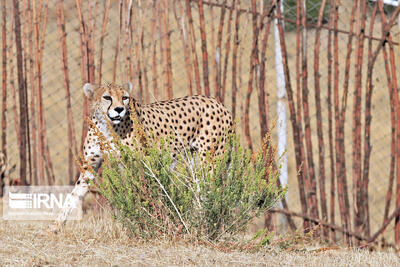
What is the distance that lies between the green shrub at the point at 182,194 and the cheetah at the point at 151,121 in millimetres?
248

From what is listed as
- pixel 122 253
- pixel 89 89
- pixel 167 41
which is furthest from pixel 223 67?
pixel 122 253

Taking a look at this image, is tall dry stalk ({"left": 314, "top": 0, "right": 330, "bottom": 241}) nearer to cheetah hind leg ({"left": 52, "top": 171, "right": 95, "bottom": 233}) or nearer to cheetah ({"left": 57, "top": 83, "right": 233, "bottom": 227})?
cheetah ({"left": 57, "top": 83, "right": 233, "bottom": 227})

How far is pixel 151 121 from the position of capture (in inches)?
131

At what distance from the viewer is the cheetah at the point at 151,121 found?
303 centimetres

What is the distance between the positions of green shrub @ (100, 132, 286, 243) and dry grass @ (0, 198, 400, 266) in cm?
9

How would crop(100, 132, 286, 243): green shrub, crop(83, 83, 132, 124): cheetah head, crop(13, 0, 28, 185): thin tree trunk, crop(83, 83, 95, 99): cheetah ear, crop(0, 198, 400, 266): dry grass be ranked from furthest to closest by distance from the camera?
crop(13, 0, 28, 185): thin tree trunk
crop(83, 83, 95, 99): cheetah ear
crop(83, 83, 132, 124): cheetah head
crop(100, 132, 286, 243): green shrub
crop(0, 198, 400, 266): dry grass

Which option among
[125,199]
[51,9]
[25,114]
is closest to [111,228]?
[125,199]

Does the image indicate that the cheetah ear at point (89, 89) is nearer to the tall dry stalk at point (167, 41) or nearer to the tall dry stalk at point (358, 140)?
the tall dry stalk at point (167, 41)

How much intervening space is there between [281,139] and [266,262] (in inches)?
58.4

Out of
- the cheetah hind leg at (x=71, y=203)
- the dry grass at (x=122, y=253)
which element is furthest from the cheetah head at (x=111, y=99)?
the dry grass at (x=122, y=253)

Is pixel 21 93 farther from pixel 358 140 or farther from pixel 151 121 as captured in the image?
pixel 358 140

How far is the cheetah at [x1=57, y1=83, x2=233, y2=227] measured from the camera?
303 cm

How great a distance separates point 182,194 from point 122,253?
42 cm

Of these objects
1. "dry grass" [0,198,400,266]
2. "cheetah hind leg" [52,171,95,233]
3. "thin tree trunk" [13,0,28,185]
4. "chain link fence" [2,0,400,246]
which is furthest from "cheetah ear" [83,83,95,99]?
"thin tree trunk" [13,0,28,185]
